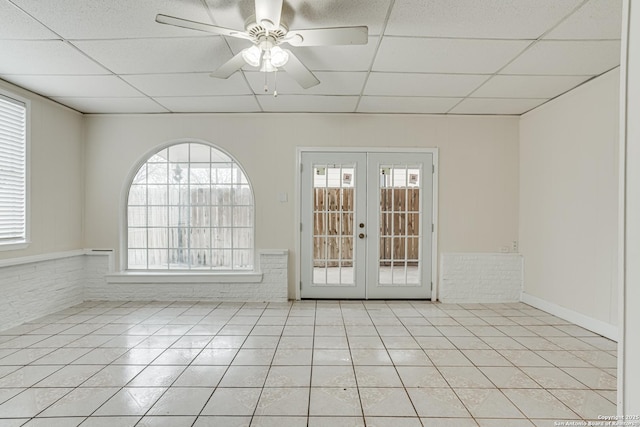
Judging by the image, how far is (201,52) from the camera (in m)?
2.79

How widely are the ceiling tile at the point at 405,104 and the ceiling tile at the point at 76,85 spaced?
9.04 ft

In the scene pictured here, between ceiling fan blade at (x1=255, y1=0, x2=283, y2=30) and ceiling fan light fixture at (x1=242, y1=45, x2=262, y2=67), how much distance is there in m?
0.23

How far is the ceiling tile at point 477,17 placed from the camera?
7.07 feet

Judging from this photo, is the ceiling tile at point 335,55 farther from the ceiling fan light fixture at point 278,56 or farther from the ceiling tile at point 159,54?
the ceiling fan light fixture at point 278,56

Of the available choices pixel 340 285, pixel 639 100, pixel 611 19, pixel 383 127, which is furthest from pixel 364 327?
pixel 611 19

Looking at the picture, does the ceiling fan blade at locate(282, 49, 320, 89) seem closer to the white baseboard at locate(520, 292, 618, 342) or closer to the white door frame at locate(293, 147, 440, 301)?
the white door frame at locate(293, 147, 440, 301)

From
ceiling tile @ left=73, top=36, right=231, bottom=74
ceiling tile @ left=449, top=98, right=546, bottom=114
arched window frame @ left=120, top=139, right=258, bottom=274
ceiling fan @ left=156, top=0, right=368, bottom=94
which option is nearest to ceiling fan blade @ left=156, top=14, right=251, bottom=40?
ceiling fan @ left=156, top=0, right=368, bottom=94

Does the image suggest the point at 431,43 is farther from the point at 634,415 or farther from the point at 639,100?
the point at 634,415

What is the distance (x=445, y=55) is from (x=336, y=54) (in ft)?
3.15

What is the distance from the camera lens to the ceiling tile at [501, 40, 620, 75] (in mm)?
2656

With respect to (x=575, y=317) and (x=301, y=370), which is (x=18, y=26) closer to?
(x=301, y=370)

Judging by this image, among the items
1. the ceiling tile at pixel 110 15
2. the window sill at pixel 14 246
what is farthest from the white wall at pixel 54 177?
the ceiling tile at pixel 110 15

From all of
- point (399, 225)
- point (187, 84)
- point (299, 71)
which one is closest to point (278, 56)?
point (299, 71)

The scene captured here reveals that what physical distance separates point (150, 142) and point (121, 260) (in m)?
1.70
